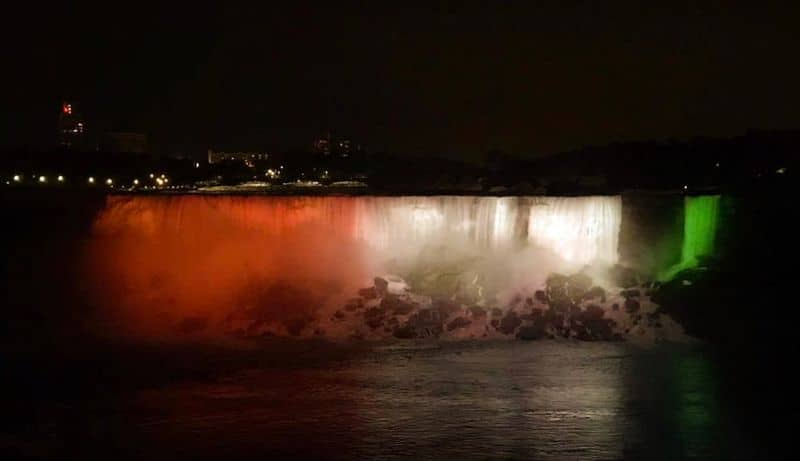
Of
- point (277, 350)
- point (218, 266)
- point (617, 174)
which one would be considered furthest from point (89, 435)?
point (617, 174)

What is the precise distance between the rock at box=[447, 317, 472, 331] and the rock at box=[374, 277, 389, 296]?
101 inches

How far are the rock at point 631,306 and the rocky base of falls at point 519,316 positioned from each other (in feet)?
0.09

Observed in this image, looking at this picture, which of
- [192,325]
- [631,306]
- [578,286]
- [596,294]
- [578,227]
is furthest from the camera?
[578,227]

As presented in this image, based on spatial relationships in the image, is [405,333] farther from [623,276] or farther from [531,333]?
[623,276]

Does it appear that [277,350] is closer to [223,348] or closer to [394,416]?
[223,348]

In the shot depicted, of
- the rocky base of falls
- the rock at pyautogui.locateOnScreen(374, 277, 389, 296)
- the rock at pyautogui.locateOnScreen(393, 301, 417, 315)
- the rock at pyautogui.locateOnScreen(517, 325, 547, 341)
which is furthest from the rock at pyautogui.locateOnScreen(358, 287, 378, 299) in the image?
the rock at pyautogui.locateOnScreen(517, 325, 547, 341)

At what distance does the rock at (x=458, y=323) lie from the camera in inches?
907

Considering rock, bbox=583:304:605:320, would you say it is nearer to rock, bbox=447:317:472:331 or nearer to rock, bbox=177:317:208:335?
rock, bbox=447:317:472:331

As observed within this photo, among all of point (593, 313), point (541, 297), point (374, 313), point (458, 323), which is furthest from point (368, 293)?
point (593, 313)

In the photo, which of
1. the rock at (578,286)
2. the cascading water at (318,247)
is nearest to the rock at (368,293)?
the cascading water at (318,247)

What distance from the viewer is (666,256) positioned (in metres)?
25.2

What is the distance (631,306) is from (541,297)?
7.61 ft

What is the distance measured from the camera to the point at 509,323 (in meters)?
23.1

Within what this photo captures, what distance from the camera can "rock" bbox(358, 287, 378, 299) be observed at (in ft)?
81.8
